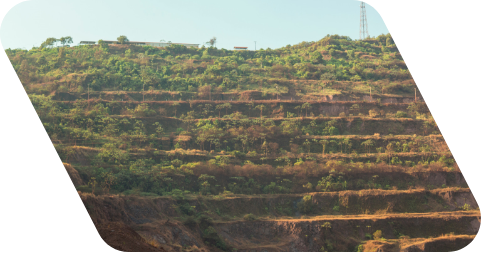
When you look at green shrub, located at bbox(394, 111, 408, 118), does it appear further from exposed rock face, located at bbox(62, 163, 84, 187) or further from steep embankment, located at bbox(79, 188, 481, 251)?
exposed rock face, located at bbox(62, 163, 84, 187)

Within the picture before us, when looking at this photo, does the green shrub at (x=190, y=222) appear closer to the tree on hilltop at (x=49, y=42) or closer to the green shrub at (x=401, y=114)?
the green shrub at (x=401, y=114)

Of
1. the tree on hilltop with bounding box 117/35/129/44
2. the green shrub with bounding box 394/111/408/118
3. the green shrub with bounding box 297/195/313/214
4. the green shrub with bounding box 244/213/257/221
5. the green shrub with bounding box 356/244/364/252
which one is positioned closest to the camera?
the green shrub with bounding box 356/244/364/252

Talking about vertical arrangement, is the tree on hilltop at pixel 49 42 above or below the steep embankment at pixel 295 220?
above

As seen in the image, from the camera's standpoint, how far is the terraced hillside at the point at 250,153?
415 inches

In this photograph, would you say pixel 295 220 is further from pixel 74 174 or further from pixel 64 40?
pixel 64 40

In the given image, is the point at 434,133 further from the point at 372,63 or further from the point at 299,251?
the point at 299,251

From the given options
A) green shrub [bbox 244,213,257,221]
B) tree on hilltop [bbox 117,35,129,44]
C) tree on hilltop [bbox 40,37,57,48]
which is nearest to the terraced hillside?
green shrub [bbox 244,213,257,221]

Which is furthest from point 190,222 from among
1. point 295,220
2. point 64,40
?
point 64,40

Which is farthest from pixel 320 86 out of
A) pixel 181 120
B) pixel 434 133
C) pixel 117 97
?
pixel 117 97

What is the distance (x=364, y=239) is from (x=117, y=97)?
1291cm

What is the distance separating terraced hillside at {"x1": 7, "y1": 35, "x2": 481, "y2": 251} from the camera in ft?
34.6

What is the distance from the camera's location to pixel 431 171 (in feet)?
45.0

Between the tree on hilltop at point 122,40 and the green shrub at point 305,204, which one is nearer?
the green shrub at point 305,204

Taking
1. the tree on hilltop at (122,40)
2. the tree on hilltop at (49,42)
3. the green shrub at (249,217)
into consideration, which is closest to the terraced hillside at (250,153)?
the green shrub at (249,217)
